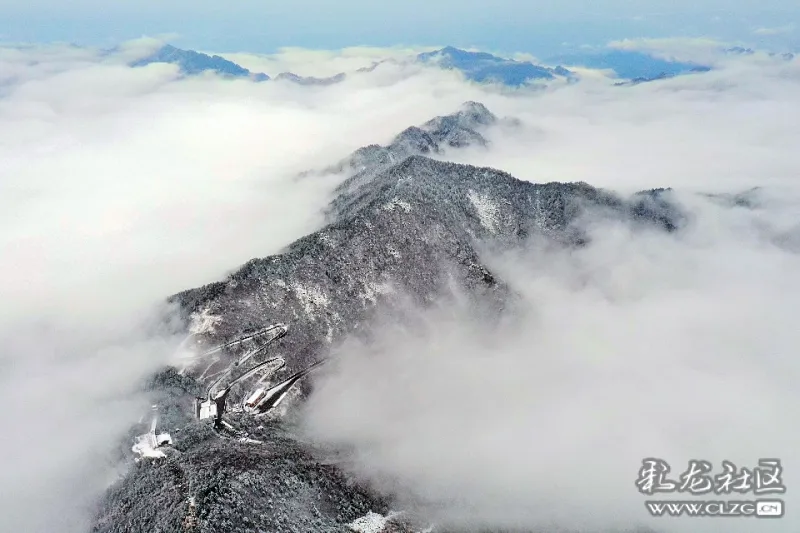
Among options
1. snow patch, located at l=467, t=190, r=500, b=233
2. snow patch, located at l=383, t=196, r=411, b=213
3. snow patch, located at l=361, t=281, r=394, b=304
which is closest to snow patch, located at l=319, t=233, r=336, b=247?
snow patch, located at l=361, t=281, r=394, b=304

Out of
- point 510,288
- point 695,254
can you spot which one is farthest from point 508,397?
point 695,254

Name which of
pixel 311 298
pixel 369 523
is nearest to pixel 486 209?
pixel 311 298

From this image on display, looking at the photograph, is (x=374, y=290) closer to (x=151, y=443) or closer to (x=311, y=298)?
(x=311, y=298)

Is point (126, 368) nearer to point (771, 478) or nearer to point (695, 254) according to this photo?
point (771, 478)

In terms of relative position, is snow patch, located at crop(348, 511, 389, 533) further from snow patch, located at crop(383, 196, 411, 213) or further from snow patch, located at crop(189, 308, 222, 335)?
snow patch, located at crop(383, 196, 411, 213)

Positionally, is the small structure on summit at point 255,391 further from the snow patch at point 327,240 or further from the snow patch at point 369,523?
the snow patch at point 369,523
